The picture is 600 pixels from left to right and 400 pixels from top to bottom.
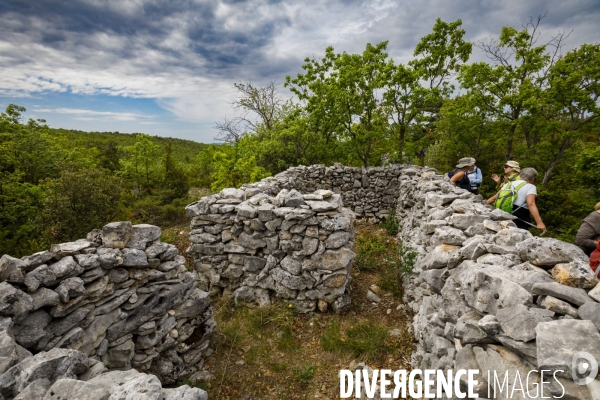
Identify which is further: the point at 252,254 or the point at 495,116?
the point at 495,116

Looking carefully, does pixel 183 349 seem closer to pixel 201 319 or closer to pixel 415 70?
pixel 201 319

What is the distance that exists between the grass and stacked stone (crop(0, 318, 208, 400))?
2560 millimetres

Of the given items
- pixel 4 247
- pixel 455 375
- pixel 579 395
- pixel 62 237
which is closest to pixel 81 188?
pixel 62 237

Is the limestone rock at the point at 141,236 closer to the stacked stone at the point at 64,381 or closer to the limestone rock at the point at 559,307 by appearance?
the stacked stone at the point at 64,381

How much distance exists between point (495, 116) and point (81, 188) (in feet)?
56.2

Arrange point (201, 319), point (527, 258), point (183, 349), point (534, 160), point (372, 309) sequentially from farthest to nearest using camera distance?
point (534, 160) < point (372, 309) < point (201, 319) < point (183, 349) < point (527, 258)

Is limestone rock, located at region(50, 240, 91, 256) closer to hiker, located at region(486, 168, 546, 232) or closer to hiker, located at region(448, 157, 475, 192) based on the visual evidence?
hiker, located at region(486, 168, 546, 232)

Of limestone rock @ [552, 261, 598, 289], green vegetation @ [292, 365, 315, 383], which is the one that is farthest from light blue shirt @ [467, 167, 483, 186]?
green vegetation @ [292, 365, 315, 383]

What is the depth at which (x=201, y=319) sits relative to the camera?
5.16 meters

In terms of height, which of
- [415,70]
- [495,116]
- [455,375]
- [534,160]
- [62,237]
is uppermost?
[415,70]

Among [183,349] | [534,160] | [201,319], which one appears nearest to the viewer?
[183,349]

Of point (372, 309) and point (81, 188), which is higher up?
point (81, 188)

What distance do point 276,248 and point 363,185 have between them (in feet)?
24.8

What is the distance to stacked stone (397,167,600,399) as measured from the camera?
6.35 ft
